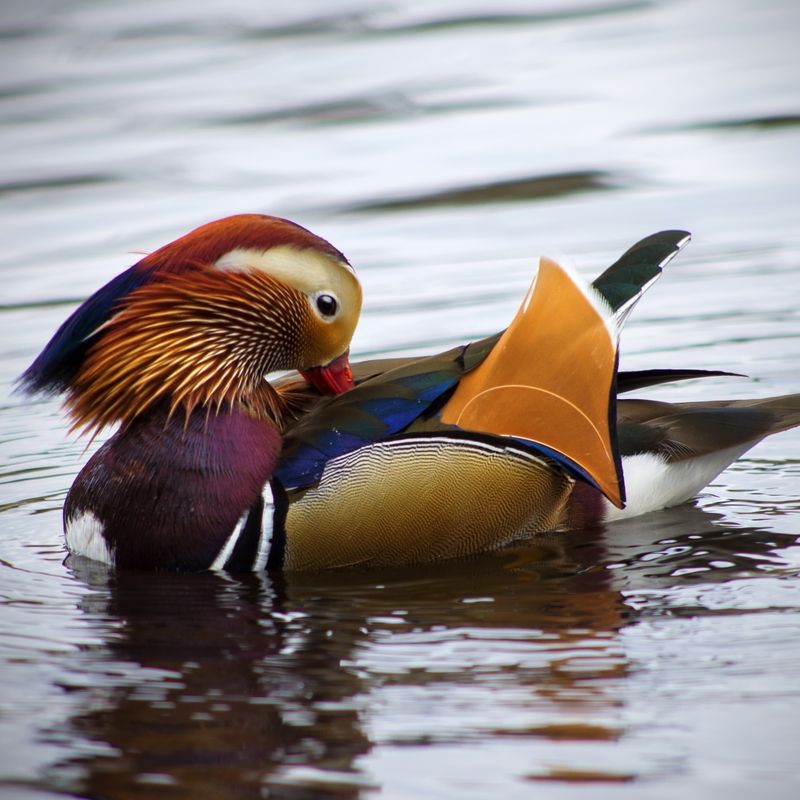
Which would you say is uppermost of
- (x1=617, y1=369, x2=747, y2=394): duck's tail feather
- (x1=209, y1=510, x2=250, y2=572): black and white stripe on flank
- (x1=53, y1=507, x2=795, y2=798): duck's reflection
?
(x1=617, y1=369, x2=747, y2=394): duck's tail feather

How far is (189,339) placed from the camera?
5520mm

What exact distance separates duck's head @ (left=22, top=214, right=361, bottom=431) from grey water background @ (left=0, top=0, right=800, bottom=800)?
628mm

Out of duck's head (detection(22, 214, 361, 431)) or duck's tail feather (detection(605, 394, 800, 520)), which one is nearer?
duck's head (detection(22, 214, 361, 431))

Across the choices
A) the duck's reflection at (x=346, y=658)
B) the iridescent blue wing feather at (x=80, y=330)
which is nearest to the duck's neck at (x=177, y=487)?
the duck's reflection at (x=346, y=658)

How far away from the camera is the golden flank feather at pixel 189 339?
18.0ft

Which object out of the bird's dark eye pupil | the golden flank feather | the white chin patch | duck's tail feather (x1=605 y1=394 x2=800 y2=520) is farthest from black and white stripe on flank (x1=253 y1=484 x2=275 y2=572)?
duck's tail feather (x1=605 y1=394 x2=800 y2=520)

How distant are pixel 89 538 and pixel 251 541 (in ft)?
1.98

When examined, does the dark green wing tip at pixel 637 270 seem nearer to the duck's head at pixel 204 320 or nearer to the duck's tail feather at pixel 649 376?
the duck's tail feather at pixel 649 376

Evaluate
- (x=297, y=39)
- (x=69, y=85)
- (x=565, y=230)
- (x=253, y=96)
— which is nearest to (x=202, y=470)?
(x=565, y=230)

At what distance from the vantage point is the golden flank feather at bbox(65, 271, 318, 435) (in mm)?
5477

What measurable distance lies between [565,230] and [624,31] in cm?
601

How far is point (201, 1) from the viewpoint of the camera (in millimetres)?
18484

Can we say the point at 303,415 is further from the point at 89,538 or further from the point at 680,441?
the point at 680,441

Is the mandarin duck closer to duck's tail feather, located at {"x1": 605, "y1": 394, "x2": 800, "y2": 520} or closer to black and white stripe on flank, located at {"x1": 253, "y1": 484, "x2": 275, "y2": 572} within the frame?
black and white stripe on flank, located at {"x1": 253, "y1": 484, "x2": 275, "y2": 572}
